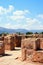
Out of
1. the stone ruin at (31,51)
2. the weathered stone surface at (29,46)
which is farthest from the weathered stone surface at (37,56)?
the weathered stone surface at (29,46)

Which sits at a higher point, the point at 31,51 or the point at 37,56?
the point at 31,51

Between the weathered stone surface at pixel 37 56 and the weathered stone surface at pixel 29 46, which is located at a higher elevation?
the weathered stone surface at pixel 29 46

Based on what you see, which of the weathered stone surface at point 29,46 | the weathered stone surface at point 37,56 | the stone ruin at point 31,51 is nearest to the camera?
the weathered stone surface at point 37,56

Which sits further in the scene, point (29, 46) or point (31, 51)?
point (29, 46)

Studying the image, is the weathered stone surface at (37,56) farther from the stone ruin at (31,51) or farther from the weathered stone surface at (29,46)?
the weathered stone surface at (29,46)

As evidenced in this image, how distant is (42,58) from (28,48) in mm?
1740

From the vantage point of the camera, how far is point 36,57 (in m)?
14.6

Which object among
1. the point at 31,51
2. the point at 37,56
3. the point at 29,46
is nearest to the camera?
the point at 37,56

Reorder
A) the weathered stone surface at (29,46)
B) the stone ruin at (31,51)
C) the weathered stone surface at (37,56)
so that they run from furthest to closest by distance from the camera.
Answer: the weathered stone surface at (29,46) → the stone ruin at (31,51) → the weathered stone surface at (37,56)

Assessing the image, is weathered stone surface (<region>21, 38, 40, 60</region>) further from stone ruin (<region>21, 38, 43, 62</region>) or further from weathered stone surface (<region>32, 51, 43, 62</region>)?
weathered stone surface (<region>32, 51, 43, 62</region>)

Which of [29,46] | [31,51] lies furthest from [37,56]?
[29,46]

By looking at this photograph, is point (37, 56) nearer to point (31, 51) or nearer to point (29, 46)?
point (31, 51)

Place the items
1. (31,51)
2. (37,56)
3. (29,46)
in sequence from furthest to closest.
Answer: (29,46)
(31,51)
(37,56)

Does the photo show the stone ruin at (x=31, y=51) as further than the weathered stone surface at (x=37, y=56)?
Yes
